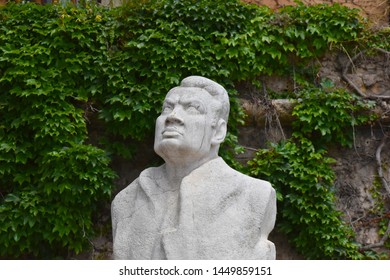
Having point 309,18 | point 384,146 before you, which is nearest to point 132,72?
point 309,18

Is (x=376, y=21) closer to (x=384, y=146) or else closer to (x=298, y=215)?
(x=384, y=146)

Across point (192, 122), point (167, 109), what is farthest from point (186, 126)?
point (167, 109)

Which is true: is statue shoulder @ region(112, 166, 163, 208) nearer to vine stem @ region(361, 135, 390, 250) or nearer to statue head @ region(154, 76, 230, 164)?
statue head @ region(154, 76, 230, 164)

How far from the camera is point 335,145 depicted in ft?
26.5

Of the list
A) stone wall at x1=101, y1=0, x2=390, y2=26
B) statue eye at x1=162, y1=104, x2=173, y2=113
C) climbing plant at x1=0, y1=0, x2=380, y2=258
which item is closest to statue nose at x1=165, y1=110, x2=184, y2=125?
statue eye at x1=162, y1=104, x2=173, y2=113

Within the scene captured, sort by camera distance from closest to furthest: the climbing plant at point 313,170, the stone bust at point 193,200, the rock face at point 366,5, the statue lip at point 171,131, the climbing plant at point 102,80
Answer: the stone bust at point 193,200 < the statue lip at point 171,131 < the climbing plant at point 102,80 < the climbing plant at point 313,170 < the rock face at point 366,5

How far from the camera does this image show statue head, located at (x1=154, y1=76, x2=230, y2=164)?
5602mm

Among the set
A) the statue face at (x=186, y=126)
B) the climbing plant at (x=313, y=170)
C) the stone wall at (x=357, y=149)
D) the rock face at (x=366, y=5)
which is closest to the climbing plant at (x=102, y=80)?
the climbing plant at (x=313, y=170)

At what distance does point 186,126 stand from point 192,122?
0.16 feet

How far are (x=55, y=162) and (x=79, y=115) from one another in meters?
0.47

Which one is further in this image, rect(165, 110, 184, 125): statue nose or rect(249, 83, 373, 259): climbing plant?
rect(249, 83, 373, 259): climbing plant

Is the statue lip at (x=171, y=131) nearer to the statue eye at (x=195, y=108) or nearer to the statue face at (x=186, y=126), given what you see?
the statue face at (x=186, y=126)

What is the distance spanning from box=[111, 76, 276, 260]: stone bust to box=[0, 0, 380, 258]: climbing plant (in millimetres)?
1753

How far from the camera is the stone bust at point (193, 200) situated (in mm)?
5387
